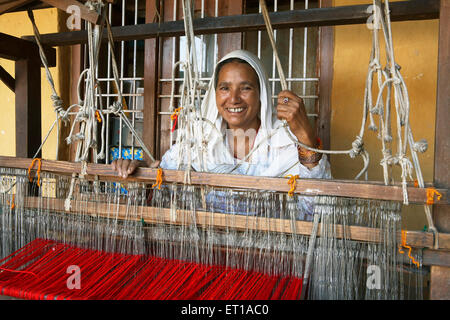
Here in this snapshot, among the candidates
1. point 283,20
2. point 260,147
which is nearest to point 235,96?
point 260,147

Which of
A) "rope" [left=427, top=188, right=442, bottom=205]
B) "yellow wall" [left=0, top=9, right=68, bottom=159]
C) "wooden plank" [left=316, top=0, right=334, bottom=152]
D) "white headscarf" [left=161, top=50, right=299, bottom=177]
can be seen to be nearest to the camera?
"rope" [left=427, top=188, right=442, bottom=205]

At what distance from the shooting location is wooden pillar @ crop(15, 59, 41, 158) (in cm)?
207

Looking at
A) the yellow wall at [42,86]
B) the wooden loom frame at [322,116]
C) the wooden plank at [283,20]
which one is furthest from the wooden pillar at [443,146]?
the yellow wall at [42,86]

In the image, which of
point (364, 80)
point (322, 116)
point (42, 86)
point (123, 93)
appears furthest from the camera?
point (123, 93)

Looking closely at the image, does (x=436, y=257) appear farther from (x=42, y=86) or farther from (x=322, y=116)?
(x=42, y=86)

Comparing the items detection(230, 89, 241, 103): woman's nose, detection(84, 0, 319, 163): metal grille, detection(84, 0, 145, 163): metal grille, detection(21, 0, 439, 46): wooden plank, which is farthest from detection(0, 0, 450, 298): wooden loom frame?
detection(84, 0, 145, 163): metal grille

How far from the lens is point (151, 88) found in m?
3.17

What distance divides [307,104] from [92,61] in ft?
6.61

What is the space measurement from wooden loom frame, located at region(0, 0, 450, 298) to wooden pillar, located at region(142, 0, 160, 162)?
1.03 meters

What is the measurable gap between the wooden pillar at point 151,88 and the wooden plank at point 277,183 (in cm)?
181

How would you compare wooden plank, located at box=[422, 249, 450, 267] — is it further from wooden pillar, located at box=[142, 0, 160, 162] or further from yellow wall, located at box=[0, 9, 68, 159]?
yellow wall, located at box=[0, 9, 68, 159]

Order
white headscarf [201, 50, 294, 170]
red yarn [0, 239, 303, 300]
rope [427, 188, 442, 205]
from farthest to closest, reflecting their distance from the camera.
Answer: white headscarf [201, 50, 294, 170] → red yarn [0, 239, 303, 300] → rope [427, 188, 442, 205]

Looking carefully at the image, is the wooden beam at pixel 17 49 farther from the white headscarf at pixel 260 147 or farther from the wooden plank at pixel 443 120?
the wooden plank at pixel 443 120

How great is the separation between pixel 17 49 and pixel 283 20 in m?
1.50
